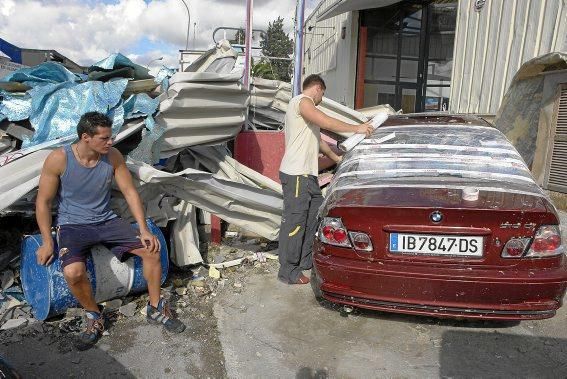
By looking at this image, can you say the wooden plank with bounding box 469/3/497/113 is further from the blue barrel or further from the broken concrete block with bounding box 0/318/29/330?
the broken concrete block with bounding box 0/318/29/330

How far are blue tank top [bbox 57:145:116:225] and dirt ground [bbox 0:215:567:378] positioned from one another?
2.56 ft

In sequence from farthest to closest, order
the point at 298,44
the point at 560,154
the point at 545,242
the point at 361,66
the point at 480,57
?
the point at 361,66, the point at 480,57, the point at 298,44, the point at 560,154, the point at 545,242

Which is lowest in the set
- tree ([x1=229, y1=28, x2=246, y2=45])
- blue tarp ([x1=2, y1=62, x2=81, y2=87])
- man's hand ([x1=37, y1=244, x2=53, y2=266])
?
man's hand ([x1=37, y1=244, x2=53, y2=266])

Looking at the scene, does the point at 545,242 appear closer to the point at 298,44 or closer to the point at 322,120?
the point at 322,120

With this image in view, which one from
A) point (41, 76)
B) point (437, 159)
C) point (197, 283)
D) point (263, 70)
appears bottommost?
point (197, 283)

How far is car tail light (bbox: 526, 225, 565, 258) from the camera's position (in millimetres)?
2615

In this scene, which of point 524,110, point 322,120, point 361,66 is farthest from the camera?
point 361,66

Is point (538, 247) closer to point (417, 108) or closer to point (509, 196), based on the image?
point (509, 196)

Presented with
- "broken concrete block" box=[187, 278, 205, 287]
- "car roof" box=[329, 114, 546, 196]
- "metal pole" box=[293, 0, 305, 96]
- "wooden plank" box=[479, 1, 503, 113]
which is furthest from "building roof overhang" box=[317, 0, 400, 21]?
"broken concrete block" box=[187, 278, 205, 287]

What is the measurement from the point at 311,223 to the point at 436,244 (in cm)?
148

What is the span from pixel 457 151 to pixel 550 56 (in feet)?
6.49

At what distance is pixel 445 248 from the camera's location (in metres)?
2.68

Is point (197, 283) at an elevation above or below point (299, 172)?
below

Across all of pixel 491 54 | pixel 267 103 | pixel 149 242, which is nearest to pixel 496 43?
pixel 491 54
